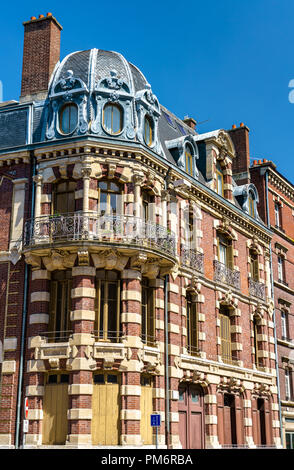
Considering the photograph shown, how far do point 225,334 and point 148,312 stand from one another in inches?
273

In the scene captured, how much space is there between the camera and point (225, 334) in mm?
29047

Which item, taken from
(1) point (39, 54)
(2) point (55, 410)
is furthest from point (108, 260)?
(1) point (39, 54)

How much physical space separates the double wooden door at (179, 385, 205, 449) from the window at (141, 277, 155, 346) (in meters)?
2.97

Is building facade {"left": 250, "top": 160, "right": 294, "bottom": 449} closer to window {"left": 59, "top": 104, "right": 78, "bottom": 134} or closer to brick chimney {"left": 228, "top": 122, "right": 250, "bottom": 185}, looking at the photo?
brick chimney {"left": 228, "top": 122, "right": 250, "bottom": 185}

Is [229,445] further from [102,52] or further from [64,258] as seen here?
[102,52]

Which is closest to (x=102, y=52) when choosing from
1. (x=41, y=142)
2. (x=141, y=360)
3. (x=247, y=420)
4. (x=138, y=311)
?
(x=41, y=142)

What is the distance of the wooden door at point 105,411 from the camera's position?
20.3 meters

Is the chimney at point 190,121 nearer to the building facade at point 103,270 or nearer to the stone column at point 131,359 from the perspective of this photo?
the building facade at point 103,270

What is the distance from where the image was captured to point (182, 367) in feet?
79.1

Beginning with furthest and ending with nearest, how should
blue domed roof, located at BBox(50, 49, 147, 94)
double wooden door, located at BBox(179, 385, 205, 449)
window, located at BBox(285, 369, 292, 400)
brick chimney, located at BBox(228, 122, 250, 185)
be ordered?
1. brick chimney, located at BBox(228, 122, 250, 185)
2. window, located at BBox(285, 369, 292, 400)
3. double wooden door, located at BBox(179, 385, 205, 449)
4. blue domed roof, located at BBox(50, 49, 147, 94)

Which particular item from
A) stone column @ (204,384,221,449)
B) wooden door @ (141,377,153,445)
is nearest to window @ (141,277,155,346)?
wooden door @ (141,377,153,445)

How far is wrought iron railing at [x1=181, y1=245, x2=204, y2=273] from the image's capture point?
1016 inches

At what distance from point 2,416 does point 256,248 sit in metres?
16.8

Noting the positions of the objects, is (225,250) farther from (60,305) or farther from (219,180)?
(60,305)
